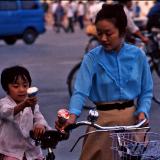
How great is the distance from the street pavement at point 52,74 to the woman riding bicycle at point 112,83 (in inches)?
125

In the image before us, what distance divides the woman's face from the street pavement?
11.3 feet

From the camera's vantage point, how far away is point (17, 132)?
14.4ft

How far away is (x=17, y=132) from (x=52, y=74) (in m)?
10.3

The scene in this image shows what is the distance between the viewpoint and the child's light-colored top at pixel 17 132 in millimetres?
4355

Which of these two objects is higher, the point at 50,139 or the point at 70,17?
the point at 50,139

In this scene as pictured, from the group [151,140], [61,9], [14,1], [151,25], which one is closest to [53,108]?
[151,25]

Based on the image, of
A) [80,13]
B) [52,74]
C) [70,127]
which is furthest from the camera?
[80,13]

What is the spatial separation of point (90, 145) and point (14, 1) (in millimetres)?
21138

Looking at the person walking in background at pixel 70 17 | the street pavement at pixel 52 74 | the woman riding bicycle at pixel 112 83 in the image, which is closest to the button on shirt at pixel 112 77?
the woman riding bicycle at pixel 112 83

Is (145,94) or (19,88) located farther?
(19,88)

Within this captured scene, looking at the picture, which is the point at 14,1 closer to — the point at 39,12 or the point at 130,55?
the point at 39,12

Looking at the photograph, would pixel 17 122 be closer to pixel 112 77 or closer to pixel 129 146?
pixel 112 77

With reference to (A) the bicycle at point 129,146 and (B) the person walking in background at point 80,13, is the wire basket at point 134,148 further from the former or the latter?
(B) the person walking in background at point 80,13

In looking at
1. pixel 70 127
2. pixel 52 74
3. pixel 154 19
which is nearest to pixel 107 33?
pixel 70 127
